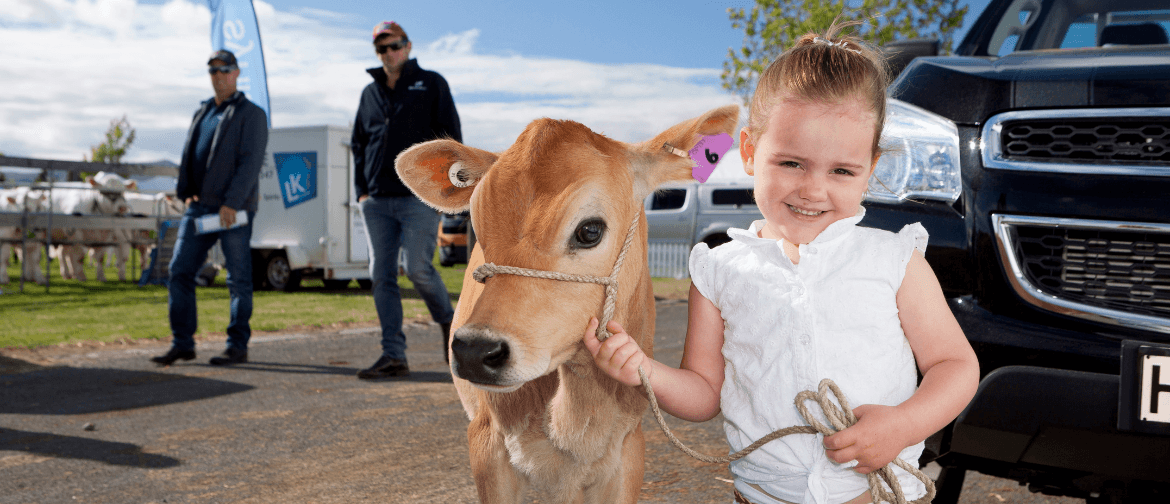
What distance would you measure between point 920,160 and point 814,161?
112 centimetres

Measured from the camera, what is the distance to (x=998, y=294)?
86.3 inches

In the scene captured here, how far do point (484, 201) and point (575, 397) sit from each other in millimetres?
501

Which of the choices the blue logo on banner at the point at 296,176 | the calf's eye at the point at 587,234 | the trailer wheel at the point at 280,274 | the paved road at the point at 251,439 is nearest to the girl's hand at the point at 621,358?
the calf's eye at the point at 587,234

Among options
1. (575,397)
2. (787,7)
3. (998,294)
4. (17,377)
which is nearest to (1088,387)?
(998,294)

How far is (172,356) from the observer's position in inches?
230

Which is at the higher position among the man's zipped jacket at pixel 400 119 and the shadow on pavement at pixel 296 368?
the man's zipped jacket at pixel 400 119

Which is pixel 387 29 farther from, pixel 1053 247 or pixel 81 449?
pixel 1053 247

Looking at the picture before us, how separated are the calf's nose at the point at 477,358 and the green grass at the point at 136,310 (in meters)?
6.86

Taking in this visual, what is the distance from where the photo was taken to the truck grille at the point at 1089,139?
84.0 inches

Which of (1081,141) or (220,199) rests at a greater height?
(1081,141)

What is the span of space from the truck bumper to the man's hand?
5.07 meters

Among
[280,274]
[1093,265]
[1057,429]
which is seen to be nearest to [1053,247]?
[1093,265]

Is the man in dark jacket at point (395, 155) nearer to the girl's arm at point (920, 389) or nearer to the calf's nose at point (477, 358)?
the calf's nose at point (477, 358)

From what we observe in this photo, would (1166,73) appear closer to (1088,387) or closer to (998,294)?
(998,294)
